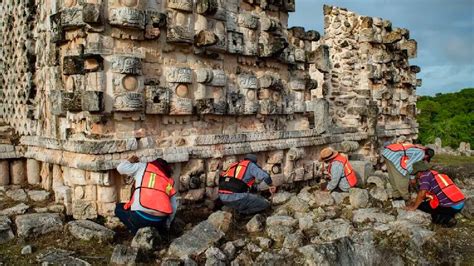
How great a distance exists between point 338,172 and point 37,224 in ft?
16.9

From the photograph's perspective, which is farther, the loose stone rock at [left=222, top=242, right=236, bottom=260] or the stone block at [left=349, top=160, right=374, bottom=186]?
the stone block at [left=349, top=160, right=374, bottom=186]

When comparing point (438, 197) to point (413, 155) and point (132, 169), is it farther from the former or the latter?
point (132, 169)

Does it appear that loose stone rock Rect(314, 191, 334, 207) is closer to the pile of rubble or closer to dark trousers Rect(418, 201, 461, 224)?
the pile of rubble

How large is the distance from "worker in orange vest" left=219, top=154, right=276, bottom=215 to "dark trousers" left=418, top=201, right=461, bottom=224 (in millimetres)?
2565

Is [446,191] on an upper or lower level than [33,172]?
lower

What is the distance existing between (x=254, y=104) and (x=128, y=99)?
282 centimetres

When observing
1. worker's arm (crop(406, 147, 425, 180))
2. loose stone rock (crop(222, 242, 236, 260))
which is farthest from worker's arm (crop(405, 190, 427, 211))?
loose stone rock (crop(222, 242, 236, 260))

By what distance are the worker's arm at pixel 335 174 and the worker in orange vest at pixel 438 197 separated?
4.79ft

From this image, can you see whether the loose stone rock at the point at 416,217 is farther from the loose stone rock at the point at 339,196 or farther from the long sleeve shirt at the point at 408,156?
the loose stone rock at the point at 339,196

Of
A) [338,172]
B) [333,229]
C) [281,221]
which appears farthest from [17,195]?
[338,172]

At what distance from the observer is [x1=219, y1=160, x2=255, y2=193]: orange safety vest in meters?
7.20

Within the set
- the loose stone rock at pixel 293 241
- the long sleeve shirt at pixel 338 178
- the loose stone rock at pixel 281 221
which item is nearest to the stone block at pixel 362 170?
the long sleeve shirt at pixel 338 178

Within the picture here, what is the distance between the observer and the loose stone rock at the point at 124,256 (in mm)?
5074

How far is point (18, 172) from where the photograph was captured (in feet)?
25.6
